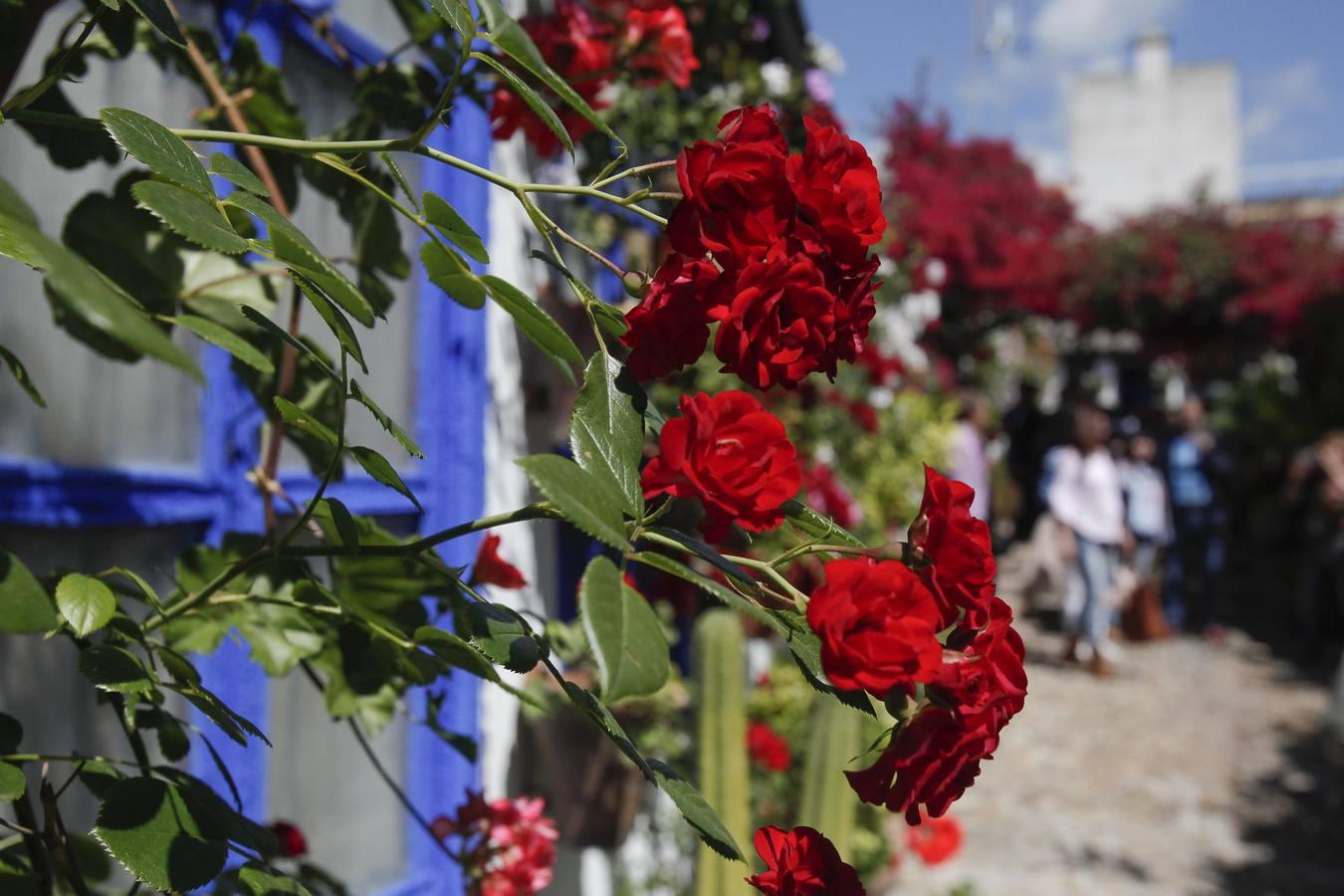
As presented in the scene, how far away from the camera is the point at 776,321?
67cm

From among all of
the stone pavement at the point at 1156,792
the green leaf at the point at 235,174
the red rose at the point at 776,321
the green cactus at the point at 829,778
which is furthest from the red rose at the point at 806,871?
the stone pavement at the point at 1156,792

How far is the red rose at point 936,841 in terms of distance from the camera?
146 inches

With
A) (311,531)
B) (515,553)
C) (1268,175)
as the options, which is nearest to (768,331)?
(311,531)

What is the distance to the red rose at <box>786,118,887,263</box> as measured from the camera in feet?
2.23

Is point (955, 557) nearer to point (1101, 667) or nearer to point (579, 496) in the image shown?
point (579, 496)

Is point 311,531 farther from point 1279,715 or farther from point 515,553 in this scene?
point 1279,715

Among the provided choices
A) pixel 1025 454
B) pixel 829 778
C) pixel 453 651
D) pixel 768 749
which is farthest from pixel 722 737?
pixel 1025 454

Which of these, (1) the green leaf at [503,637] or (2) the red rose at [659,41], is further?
(2) the red rose at [659,41]

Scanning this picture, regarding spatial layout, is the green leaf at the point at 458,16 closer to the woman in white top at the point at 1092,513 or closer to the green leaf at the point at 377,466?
the green leaf at the point at 377,466

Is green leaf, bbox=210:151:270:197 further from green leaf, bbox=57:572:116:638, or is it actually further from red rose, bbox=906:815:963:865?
red rose, bbox=906:815:963:865

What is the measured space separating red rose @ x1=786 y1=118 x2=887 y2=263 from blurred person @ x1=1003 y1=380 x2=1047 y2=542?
11.0m

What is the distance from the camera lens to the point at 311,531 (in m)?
1.05

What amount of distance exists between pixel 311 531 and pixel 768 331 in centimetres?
54

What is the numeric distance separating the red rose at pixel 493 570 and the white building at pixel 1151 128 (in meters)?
26.1
